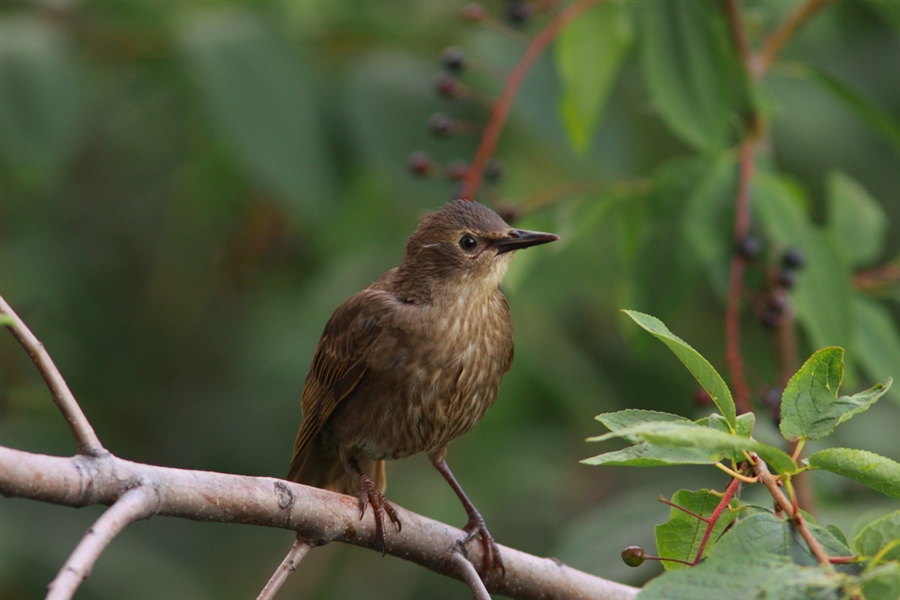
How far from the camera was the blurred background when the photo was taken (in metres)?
4.21

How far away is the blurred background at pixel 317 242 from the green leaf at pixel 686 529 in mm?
1590

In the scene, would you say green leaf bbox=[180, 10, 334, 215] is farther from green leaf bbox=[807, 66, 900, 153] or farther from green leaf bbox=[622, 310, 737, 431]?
green leaf bbox=[622, 310, 737, 431]

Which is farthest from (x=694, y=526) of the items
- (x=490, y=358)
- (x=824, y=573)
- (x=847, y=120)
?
(x=847, y=120)

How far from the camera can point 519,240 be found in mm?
3740

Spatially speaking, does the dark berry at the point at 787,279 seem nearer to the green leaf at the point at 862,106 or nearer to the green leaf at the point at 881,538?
the green leaf at the point at 862,106

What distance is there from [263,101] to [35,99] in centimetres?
86

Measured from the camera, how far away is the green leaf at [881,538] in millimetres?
1847

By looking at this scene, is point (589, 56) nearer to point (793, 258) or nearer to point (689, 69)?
point (689, 69)

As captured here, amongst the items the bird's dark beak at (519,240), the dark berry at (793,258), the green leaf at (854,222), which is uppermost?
the green leaf at (854,222)

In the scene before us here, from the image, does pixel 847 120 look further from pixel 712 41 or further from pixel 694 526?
pixel 694 526

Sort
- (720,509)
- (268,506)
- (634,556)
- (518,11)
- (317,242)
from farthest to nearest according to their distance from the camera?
1. (317,242)
2. (518,11)
3. (268,506)
4. (634,556)
5. (720,509)

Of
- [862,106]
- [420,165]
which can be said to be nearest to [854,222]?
[862,106]

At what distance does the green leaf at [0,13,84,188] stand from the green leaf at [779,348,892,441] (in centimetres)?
311

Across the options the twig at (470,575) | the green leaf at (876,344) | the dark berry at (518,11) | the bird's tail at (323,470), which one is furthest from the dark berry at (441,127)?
the twig at (470,575)
